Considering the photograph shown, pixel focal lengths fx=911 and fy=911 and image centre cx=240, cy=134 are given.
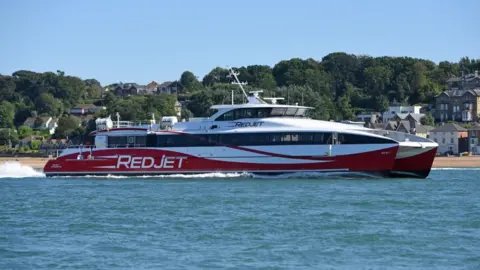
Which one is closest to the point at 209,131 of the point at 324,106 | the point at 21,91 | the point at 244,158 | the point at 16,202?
the point at 244,158

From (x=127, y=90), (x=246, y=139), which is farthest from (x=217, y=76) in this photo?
(x=246, y=139)

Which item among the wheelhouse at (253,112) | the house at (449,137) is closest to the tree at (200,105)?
the house at (449,137)

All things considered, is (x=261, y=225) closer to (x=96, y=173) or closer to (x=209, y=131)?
(x=209, y=131)

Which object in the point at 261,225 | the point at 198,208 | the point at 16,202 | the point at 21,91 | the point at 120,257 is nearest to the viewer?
the point at 120,257

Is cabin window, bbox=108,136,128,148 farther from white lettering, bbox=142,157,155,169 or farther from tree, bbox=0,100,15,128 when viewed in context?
tree, bbox=0,100,15,128

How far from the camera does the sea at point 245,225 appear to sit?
18.6 metres

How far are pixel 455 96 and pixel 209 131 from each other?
5262 centimetres

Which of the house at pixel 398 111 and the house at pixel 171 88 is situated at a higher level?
the house at pixel 171 88

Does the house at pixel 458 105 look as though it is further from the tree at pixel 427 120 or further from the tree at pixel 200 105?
the tree at pixel 200 105

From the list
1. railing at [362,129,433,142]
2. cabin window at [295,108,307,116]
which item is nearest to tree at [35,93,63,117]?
cabin window at [295,108,307,116]

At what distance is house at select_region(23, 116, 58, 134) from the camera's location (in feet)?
335

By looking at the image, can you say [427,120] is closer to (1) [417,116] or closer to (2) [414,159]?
(1) [417,116]

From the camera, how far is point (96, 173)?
40.7m

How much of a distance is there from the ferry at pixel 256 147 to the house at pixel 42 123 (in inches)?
2424
